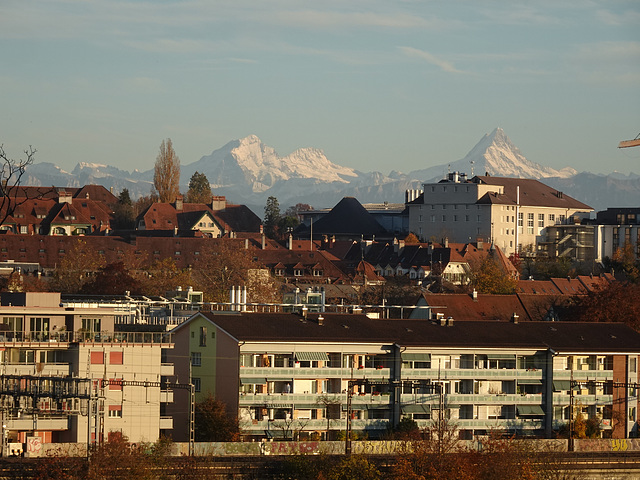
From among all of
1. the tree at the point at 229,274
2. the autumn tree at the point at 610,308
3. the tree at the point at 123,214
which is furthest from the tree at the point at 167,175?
the autumn tree at the point at 610,308

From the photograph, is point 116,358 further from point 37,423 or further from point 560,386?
point 560,386

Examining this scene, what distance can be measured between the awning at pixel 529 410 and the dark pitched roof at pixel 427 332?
2.73 m

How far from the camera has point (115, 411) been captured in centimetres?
5622

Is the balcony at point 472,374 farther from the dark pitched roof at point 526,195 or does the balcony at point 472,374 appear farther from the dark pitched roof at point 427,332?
the dark pitched roof at point 526,195

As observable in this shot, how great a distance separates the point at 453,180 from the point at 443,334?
107m

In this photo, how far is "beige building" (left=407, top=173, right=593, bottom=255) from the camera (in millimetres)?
164125

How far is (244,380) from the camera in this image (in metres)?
61.8

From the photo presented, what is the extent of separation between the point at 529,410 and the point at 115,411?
19992 millimetres

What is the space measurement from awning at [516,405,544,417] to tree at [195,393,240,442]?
1396 cm

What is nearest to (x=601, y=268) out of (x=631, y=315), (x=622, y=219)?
(x=622, y=219)

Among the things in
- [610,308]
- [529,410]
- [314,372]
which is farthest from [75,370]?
[610,308]

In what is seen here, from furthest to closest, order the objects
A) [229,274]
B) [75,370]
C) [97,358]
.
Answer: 1. [229,274]
2. [97,358]
3. [75,370]

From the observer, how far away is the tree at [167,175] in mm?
191000

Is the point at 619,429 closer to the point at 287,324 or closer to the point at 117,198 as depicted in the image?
the point at 287,324
